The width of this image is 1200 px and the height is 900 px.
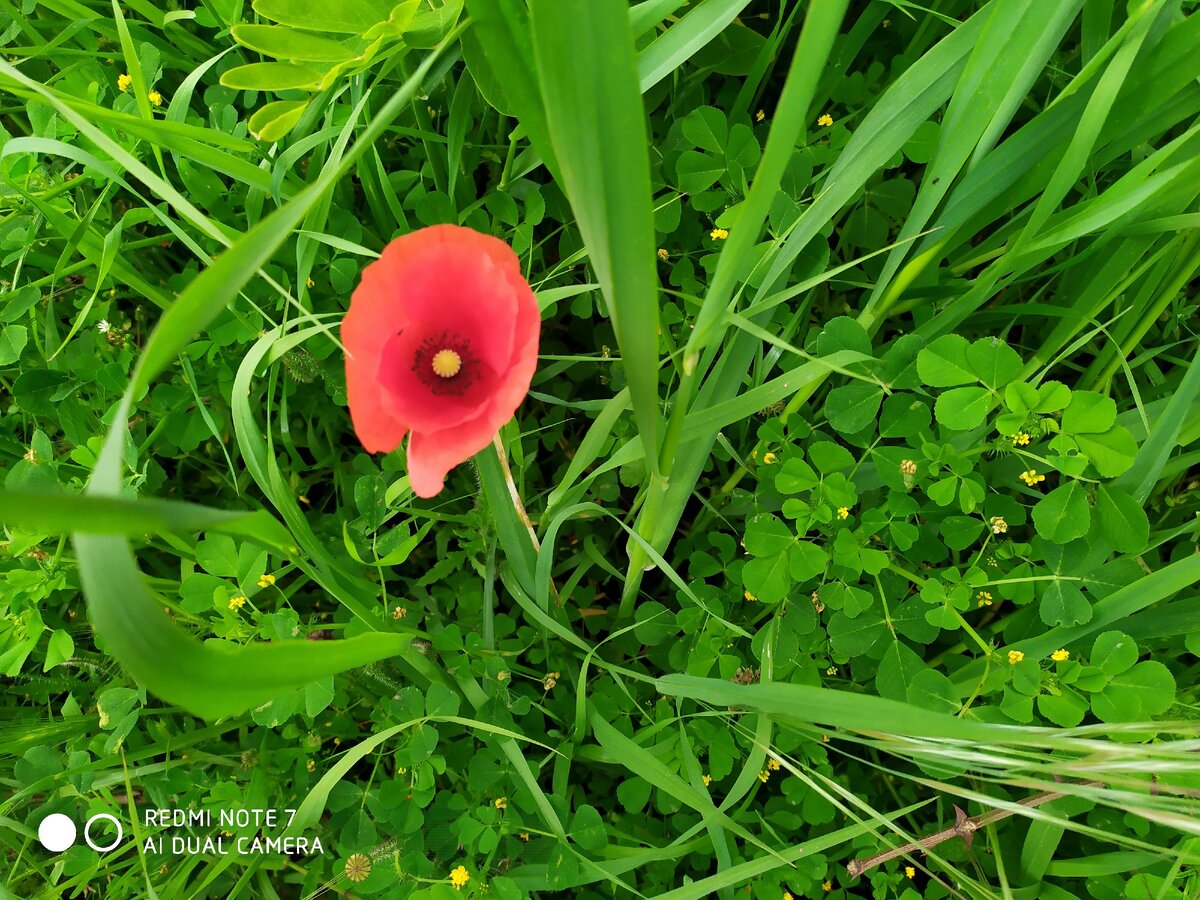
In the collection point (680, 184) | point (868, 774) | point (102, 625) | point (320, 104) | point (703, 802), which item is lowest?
point (868, 774)

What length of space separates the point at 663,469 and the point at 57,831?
1424 millimetres

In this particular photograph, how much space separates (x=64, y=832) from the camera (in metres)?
1.49

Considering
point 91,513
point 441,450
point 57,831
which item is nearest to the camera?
point 91,513

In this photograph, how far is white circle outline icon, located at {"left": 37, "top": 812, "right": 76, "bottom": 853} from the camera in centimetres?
148

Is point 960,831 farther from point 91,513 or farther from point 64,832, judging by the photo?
point 64,832

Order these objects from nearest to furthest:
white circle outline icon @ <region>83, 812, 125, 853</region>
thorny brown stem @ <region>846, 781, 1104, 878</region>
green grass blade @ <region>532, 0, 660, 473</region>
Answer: green grass blade @ <region>532, 0, 660, 473</region>
thorny brown stem @ <region>846, 781, 1104, 878</region>
white circle outline icon @ <region>83, 812, 125, 853</region>

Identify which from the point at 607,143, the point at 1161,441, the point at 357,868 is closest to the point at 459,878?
the point at 357,868

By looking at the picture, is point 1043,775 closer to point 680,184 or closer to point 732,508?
point 732,508

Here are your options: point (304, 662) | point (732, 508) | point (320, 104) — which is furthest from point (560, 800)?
point (320, 104)

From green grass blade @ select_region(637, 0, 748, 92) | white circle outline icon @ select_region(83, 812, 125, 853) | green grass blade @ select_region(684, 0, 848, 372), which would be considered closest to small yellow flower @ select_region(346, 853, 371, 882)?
white circle outline icon @ select_region(83, 812, 125, 853)

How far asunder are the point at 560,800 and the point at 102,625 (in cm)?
94

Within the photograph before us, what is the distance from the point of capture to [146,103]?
1.29 meters

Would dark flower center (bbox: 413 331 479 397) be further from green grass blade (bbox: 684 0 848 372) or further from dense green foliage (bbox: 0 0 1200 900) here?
green grass blade (bbox: 684 0 848 372)

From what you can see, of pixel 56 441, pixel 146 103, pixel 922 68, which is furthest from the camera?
pixel 56 441
